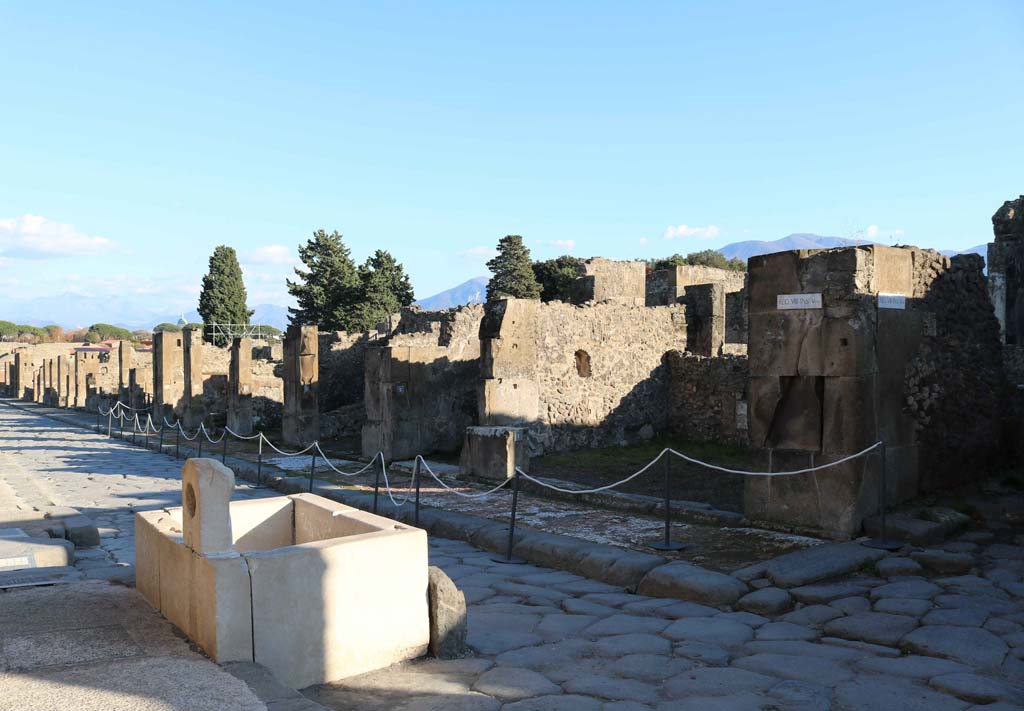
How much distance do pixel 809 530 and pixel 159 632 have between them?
16.7 ft

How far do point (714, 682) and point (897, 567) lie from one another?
265 cm

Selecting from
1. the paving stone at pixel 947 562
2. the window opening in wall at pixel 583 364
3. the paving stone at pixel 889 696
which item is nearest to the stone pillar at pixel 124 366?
the window opening in wall at pixel 583 364

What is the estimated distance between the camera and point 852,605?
5.00m

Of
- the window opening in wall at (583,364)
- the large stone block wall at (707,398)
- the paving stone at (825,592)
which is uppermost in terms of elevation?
the window opening in wall at (583,364)

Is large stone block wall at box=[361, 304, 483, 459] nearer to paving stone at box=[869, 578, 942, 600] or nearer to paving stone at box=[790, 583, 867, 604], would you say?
paving stone at box=[790, 583, 867, 604]

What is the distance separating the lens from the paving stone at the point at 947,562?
5.68 metres

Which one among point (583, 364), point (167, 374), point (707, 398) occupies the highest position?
point (583, 364)

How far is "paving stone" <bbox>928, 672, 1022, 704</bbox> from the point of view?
3518 millimetres

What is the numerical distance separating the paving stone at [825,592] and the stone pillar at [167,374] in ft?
64.9

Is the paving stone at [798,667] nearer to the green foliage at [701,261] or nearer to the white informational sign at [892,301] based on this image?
the white informational sign at [892,301]

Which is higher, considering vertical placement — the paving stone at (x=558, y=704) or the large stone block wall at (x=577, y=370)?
the large stone block wall at (x=577, y=370)

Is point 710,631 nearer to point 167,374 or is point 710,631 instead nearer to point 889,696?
point 889,696

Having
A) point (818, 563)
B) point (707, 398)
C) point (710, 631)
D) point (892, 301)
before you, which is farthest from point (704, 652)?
point (707, 398)

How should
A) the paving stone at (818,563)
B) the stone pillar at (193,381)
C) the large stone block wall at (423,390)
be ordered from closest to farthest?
the paving stone at (818,563) < the large stone block wall at (423,390) < the stone pillar at (193,381)
